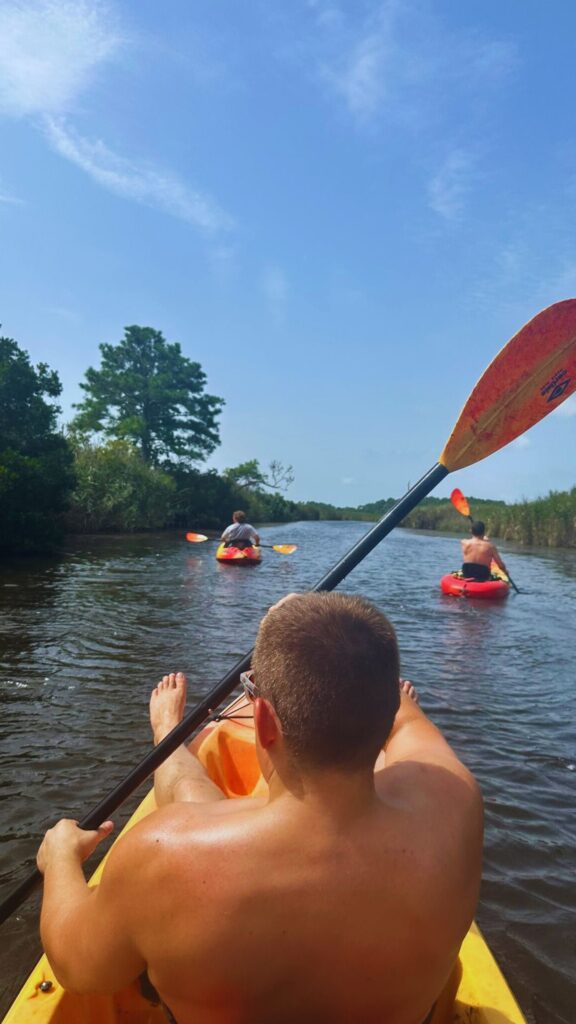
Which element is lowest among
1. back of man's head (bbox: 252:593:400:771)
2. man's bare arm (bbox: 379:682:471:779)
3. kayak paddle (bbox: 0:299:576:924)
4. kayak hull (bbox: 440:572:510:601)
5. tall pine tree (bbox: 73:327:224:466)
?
kayak hull (bbox: 440:572:510:601)

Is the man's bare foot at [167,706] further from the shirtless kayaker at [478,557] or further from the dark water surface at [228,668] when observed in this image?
the shirtless kayaker at [478,557]

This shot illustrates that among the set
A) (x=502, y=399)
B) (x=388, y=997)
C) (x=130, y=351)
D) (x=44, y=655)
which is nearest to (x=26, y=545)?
(x=44, y=655)

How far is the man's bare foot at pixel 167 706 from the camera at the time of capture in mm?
2361

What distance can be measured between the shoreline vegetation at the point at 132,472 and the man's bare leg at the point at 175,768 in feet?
13.2

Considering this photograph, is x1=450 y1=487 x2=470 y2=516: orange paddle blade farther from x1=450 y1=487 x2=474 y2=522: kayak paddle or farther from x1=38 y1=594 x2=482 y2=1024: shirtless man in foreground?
x1=38 y1=594 x2=482 y2=1024: shirtless man in foreground

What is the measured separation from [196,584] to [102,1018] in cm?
1046

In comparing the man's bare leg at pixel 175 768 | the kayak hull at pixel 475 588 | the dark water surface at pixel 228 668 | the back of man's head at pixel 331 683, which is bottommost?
the dark water surface at pixel 228 668

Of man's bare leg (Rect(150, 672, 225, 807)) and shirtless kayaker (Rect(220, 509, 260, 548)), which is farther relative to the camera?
shirtless kayaker (Rect(220, 509, 260, 548))

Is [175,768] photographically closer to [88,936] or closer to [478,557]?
[88,936]

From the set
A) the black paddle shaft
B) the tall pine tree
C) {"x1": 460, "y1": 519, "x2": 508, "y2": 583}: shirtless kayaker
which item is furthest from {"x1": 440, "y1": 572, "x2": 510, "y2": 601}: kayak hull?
the tall pine tree

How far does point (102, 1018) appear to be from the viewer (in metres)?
1.74

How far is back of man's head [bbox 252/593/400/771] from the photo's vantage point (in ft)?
3.89

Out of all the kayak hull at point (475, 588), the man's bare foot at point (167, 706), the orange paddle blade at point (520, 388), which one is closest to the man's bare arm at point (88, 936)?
the man's bare foot at point (167, 706)

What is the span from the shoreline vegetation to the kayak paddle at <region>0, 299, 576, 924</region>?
3036 millimetres
